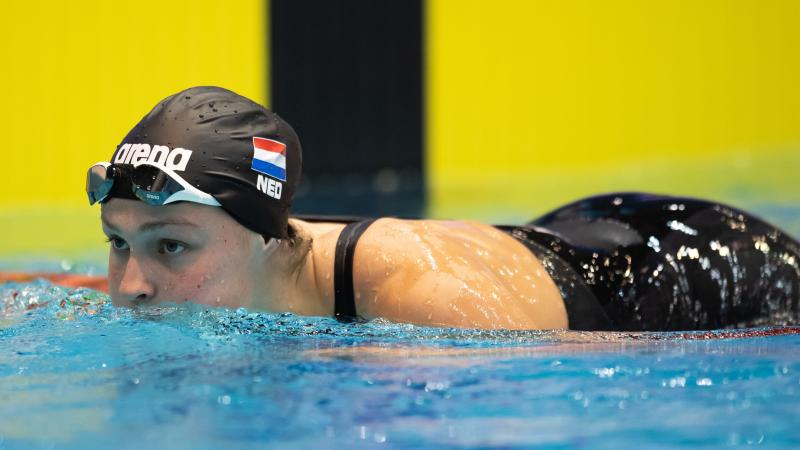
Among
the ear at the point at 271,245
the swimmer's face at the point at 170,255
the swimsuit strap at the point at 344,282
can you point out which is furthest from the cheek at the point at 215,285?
the swimsuit strap at the point at 344,282

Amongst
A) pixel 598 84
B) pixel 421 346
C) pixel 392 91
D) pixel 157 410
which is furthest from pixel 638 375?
pixel 598 84

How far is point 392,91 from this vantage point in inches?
384

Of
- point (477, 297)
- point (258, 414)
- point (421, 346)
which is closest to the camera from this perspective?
point (258, 414)

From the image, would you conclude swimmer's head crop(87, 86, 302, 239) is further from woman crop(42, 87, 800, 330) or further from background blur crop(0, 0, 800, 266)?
background blur crop(0, 0, 800, 266)

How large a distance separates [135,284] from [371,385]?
2.34 feet

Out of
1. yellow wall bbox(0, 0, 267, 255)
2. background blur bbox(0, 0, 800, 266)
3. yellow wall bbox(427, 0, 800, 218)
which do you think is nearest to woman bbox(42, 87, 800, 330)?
background blur bbox(0, 0, 800, 266)

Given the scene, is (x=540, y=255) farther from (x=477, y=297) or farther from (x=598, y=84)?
(x=598, y=84)

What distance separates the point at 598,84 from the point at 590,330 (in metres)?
7.40

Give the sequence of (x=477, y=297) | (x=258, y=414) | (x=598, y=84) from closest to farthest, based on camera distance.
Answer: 1. (x=258, y=414)
2. (x=477, y=297)
3. (x=598, y=84)

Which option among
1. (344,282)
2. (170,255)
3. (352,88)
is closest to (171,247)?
(170,255)

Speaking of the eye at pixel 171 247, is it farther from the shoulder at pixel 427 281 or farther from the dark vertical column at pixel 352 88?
the dark vertical column at pixel 352 88

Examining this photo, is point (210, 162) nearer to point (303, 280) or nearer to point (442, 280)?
point (303, 280)

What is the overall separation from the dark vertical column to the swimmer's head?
576cm

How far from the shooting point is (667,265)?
3.59 m
